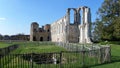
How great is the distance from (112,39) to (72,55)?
1572 inches

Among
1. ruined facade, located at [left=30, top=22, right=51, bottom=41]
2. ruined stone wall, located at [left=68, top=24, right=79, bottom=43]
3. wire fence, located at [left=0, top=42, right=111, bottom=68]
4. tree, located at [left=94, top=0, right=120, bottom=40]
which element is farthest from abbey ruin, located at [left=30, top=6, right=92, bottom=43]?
wire fence, located at [left=0, top=42, right=111, bottom=68]

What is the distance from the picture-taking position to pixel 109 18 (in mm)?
58312

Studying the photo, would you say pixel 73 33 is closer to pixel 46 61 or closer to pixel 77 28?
pixel 77 28

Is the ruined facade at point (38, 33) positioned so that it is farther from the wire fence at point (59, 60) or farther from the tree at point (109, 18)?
the wire fence at point (59, 60)

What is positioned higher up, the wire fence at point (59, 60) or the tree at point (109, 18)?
the tree at point (109, 18)

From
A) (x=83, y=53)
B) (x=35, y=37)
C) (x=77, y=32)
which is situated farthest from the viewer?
(x=35, y=37)

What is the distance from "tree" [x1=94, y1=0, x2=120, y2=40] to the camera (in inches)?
2224

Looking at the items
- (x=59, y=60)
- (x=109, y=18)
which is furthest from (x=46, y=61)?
(x=109, y=18)

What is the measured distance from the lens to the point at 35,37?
104625 mm

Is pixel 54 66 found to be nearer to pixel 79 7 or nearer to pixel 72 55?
pixel 72 55

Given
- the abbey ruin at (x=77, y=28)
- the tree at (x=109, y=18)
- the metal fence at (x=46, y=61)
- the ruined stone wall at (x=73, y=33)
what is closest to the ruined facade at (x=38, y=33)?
the abbey ruin at (x=77, y=28)

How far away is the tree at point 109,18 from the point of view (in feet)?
185

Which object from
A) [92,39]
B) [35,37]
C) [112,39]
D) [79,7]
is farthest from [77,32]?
[35,37]

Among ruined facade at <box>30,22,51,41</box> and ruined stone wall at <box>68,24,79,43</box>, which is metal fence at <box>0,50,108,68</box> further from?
ruined facade at <box>30,22,51,41</box>
